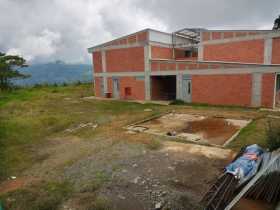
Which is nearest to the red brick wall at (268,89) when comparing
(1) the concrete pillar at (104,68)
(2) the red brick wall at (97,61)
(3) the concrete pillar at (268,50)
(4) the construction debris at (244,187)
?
(3) the concrete pillar at (268,50)

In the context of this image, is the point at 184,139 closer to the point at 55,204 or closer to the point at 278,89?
the point at 55,204

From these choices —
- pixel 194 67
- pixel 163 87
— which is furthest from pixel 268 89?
pixel 163 87

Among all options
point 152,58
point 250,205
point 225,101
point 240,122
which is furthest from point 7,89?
point 250,205

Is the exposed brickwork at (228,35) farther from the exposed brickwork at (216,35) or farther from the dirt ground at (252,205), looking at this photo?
the dirt ground at (252,205)

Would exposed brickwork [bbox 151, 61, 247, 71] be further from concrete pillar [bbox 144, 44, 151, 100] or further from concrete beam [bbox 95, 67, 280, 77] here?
concrete pillar [bbox 144, 44, 151, 100]

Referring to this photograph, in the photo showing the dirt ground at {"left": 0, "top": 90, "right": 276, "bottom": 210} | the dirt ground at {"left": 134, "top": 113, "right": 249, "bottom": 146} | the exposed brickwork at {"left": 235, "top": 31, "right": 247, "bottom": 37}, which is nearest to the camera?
the dirt ground at {"left": 0, "top": 90, "right": 276, "bottom": 210}

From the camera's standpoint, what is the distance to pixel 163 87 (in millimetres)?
20938

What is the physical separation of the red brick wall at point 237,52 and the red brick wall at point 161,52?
395cm

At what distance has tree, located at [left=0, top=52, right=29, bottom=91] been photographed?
32384 millimetres

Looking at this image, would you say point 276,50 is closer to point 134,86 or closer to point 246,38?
point 246,38

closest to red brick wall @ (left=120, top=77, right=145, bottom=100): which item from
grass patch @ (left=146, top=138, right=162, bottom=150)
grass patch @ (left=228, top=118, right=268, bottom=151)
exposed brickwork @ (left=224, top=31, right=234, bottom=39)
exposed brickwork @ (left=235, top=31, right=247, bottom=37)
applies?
exposed brickwork @ (left=224, top=31, right=234, bottom=39)

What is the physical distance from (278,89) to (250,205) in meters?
13.7

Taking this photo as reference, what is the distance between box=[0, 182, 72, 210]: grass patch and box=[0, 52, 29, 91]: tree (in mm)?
33346

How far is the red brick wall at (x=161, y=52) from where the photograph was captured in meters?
19.2
